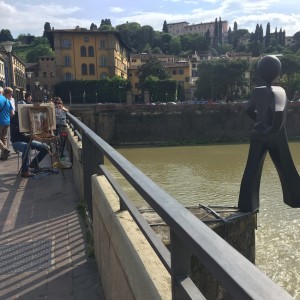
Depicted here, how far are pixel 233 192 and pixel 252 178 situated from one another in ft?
26.0

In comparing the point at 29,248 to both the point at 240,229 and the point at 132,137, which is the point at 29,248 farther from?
the point at 132,137

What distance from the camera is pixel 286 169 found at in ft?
23.5

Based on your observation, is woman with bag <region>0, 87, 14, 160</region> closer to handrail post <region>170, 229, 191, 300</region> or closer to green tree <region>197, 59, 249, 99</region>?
handrail post <region>170, 229, 191, 300</region>

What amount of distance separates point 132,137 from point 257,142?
30.1 m

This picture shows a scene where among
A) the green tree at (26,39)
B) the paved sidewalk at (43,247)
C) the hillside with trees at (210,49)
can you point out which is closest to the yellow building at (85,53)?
the hillside with trees at (210,49)

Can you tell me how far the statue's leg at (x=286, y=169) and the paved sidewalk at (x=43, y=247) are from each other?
3.42 metres

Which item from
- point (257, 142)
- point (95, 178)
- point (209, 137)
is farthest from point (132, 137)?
point (95, 178)

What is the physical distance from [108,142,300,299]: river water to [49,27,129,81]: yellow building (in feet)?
118

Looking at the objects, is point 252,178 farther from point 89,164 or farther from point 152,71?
point 152,71

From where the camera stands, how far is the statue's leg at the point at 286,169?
22.7 ft

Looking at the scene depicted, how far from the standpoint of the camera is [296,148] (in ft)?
101

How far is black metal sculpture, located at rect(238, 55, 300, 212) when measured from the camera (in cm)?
661

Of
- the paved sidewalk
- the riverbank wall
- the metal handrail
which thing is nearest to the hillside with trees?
the riverbank wall

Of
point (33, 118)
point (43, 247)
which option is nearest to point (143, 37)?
point (33, 118)
